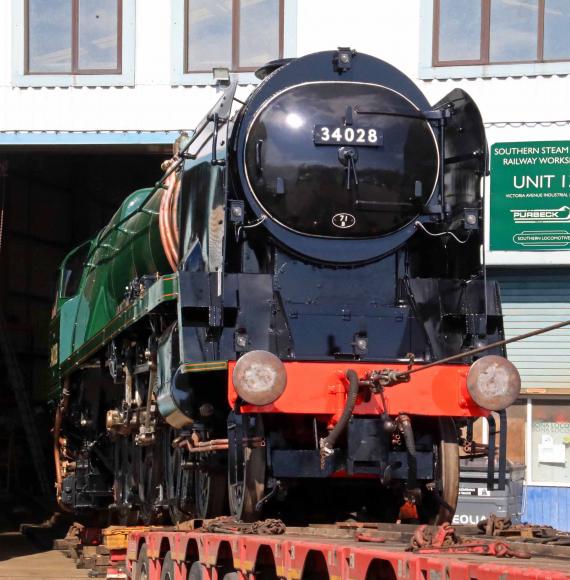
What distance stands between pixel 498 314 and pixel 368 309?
0.94 meters

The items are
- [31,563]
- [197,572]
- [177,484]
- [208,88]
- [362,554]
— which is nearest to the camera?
[362,554]

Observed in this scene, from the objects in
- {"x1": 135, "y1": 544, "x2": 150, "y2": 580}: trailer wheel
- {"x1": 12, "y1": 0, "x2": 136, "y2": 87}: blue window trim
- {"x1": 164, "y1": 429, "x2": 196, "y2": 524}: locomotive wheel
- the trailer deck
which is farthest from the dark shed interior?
the trailer deck

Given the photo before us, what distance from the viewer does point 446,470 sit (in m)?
8.38

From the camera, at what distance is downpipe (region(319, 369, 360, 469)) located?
7.81 m

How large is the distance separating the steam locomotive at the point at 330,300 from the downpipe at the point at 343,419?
13mm

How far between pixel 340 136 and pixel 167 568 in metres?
3.32

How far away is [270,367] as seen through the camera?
783cm

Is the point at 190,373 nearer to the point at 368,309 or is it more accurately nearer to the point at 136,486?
the point at 368,309

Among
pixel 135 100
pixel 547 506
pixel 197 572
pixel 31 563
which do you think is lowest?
pixel 31 563

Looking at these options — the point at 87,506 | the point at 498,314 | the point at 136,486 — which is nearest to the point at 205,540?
the point at 498,314

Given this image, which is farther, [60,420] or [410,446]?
[60,420]

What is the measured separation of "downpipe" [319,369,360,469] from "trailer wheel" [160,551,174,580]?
1694mm

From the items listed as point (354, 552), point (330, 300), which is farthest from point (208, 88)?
point (354, 552)

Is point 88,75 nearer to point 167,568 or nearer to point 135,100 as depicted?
point 135,100
